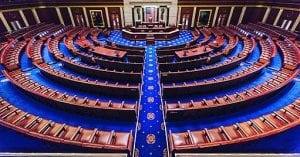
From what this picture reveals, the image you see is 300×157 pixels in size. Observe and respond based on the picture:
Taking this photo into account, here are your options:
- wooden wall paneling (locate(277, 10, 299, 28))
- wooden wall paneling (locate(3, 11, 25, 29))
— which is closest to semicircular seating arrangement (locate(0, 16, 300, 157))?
wooden wall paneling (locate(277, 10, 299, 28))

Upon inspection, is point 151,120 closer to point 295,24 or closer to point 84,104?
point 84,104

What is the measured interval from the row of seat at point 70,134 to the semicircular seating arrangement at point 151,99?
3 cm

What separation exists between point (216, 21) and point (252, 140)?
20.1 metres

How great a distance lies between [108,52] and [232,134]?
11057 millimetres

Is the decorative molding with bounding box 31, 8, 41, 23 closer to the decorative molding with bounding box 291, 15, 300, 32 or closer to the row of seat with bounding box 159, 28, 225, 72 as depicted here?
the row of seat with bounding box 159, 28, 225, 72

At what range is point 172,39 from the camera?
20484 millimetres

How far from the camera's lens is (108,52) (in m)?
14.9

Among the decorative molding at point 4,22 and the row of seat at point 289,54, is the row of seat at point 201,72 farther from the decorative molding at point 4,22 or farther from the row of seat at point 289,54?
the decorative molding at point 4,22

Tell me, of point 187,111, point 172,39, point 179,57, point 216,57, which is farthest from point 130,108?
point 172,39

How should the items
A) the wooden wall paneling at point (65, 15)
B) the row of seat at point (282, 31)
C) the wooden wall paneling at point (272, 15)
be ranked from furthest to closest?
the wooden wall paneling at point (65, 15), the wooden wall paneling at point (272, 15), the row of seat at point (282, 31)

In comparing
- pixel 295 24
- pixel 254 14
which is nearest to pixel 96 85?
pixel 295 24

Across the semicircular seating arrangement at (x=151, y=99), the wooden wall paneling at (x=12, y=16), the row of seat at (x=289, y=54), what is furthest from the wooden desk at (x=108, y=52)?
the wooden wall paneling at (x=12, y=16)

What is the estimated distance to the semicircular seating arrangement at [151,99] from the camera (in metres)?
6.52

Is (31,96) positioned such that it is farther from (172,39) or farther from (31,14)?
(31,14)
